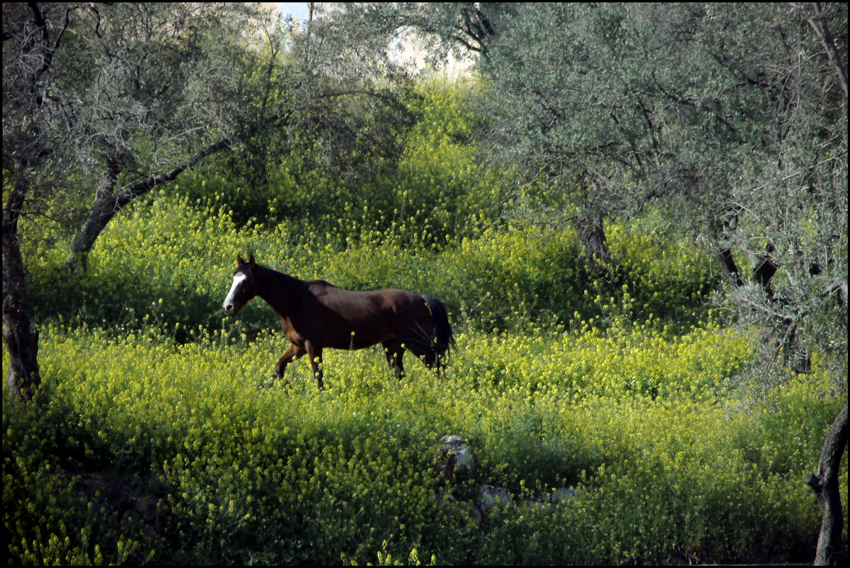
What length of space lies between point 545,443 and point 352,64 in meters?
10.3

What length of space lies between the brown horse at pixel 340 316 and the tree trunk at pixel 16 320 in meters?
2.29

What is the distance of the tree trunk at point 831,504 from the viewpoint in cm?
730

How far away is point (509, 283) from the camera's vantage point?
15.0m

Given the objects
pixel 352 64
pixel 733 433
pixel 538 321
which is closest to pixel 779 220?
pixel 733 433

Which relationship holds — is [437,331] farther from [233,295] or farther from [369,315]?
[233,295]

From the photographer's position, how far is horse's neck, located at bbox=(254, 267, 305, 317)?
957cm

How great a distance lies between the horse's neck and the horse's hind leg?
1550 millimetres

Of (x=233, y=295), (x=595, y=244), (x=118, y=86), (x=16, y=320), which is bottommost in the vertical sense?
(x=16, y=320)

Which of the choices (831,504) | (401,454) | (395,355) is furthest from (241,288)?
(831,504)

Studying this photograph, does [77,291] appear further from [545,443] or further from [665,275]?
[665,275]

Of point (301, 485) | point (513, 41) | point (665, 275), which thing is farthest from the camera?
point (513, 41)

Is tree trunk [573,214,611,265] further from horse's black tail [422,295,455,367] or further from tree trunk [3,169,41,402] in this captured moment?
tree trunk [3,169,41,402]

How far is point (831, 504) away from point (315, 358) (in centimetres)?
620

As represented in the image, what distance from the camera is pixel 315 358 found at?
31.2 feet
